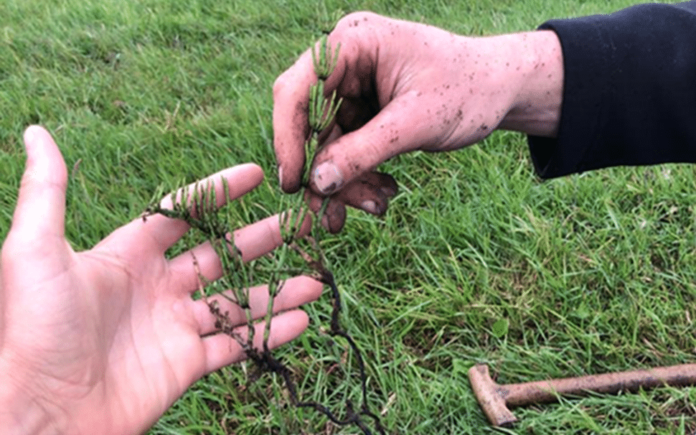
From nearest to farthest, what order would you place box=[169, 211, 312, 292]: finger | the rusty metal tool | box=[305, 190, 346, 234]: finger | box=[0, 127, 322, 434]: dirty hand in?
box=[0, 127, 322, 434]: dirty hand → box=[305, 190, 346, 234]: finger → box=[169, 211, 312, 292]: finger → the rusty metal tool

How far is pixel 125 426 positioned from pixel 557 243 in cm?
157

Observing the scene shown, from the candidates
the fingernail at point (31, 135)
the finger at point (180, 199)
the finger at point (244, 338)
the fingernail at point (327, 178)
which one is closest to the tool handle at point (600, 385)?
the finger at point (244, 338)

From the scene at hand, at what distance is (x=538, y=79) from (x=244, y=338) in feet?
3.57

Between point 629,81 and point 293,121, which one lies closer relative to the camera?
point 293,121

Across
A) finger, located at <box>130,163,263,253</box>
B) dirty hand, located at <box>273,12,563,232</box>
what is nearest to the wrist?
dirty hand, located at <box>273,12,563,232</box>

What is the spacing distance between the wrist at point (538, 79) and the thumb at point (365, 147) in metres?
0.39

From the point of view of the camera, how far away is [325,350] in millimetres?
2102

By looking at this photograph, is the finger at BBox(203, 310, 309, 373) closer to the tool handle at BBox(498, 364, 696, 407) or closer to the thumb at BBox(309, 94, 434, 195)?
the thumb at BBox(309, 94, 434, 195)

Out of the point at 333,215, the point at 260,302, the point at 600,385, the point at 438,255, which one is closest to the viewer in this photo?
the point at 333,215

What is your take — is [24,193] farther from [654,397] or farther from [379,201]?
[654,397]

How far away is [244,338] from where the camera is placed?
5.65ft

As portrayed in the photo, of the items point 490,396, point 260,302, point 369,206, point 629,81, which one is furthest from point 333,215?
point 629,81

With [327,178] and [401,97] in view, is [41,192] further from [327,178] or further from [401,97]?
[401,97]

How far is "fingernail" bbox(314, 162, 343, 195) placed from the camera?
4.84 feet
